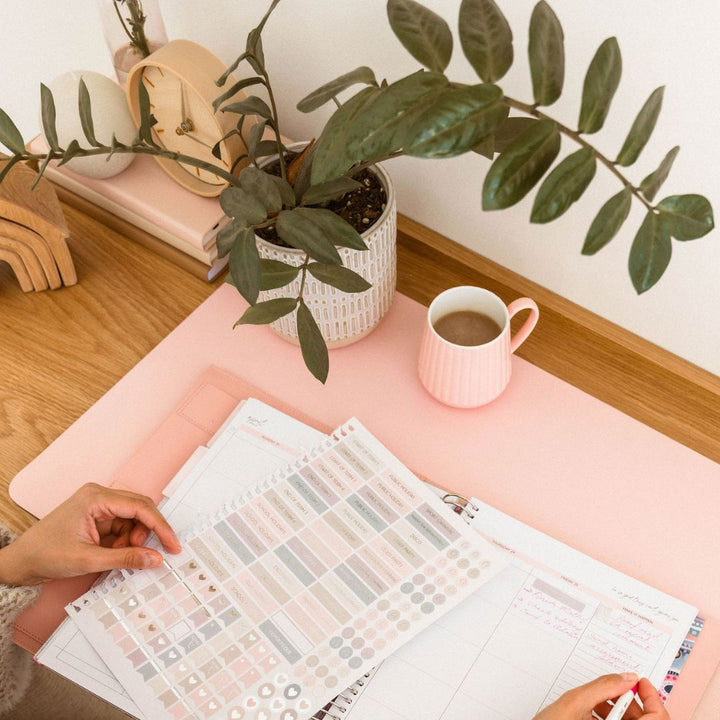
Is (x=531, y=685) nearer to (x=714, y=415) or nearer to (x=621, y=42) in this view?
(x=714, y=415)

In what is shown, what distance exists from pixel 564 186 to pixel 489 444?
0.38 m

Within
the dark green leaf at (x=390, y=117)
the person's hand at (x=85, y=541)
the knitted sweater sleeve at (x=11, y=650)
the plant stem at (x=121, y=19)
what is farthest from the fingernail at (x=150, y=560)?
the plant stem at (x=121, y=19)

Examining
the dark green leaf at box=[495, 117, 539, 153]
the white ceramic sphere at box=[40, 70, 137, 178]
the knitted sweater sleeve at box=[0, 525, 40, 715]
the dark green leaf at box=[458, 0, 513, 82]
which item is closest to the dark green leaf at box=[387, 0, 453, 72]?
the dark green leaf at box=[458, 0, 513, 82]

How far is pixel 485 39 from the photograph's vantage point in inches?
22.4

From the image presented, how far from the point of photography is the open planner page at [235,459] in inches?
32.3

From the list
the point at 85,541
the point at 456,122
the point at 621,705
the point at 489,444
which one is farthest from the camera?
the point at 489,444

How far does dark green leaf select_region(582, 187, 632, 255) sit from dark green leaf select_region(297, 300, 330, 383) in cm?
28

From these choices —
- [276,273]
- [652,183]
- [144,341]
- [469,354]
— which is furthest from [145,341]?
[652,183]

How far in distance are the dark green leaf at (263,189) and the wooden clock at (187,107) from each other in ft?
0.63

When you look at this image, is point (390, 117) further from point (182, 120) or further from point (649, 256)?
point (182, 120)

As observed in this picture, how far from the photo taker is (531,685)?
72 cm

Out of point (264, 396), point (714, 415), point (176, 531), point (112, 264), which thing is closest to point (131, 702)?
point (176, 531)

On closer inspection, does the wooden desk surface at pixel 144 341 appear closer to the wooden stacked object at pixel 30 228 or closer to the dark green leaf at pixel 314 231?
the wooden stacked object at pixel 30 228

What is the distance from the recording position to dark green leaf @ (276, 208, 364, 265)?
68 cm
